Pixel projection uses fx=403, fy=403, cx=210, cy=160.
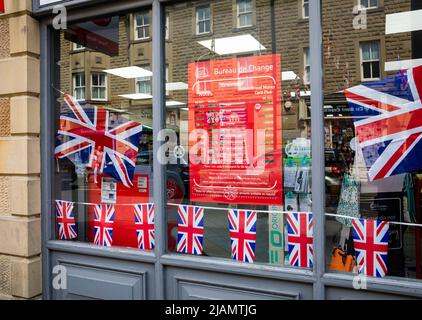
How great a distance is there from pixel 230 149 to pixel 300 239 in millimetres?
979

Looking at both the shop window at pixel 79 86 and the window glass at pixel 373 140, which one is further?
the shop window at pixel 79 86

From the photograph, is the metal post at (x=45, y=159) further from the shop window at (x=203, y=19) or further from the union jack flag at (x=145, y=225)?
the shop window at (x=203, y=19)

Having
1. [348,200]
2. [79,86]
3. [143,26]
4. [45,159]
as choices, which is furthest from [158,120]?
[348,200]

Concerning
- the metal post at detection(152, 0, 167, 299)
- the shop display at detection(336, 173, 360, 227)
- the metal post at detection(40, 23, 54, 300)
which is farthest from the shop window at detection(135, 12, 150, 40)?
the shop display at detection(336, 173, 360, 227)

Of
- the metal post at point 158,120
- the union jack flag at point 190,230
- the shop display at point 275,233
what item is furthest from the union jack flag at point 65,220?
the shop display at point 275,233

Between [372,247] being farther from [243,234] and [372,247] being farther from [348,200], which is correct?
[243,234]

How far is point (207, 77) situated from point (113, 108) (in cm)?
109

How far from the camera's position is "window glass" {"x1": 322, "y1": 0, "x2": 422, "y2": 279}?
10.1ft

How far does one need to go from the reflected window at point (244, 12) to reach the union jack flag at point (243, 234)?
1706mm

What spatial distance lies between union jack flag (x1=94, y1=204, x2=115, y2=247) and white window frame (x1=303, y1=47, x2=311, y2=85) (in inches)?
90.2

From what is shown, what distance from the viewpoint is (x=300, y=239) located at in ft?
10.8

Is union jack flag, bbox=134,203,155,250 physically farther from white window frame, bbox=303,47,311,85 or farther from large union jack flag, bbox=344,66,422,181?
large union jack flag, bbox=344,66,422,181

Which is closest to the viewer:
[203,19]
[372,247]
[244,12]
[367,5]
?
[372,247]

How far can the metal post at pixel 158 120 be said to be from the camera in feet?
12.0
